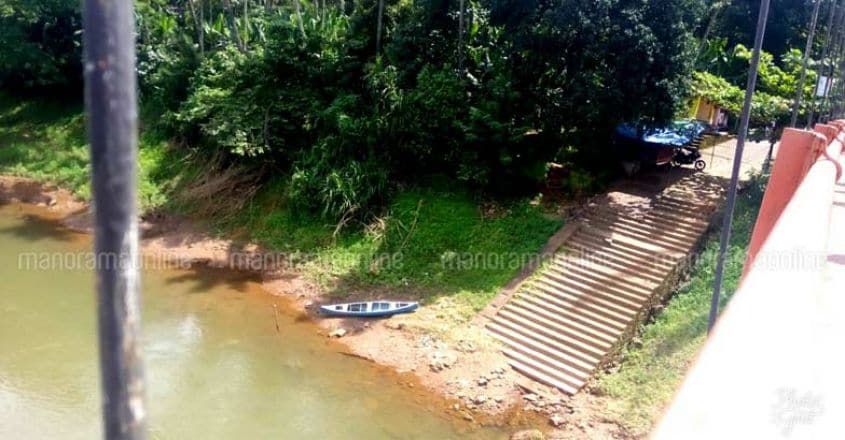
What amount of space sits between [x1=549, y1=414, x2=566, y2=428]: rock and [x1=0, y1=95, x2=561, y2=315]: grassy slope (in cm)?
265

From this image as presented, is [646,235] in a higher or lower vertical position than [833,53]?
lower

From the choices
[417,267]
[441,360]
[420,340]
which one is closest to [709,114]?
[417,267]

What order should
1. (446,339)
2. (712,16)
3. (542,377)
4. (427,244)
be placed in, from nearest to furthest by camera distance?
1. (542,377)
2. (446,339)
3. (427,244)
4. (712,16)

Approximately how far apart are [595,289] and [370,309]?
4.15 metres

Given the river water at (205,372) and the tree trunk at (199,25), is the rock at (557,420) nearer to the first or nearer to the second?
the river water at (205,372)

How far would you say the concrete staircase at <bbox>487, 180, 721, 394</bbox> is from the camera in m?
10.9

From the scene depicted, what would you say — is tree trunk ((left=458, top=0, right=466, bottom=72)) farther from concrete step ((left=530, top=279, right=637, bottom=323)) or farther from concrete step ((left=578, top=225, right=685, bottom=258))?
concrete step ((left=530, top=279, right=637, bottom=323))

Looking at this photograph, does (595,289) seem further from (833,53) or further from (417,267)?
(833,53)

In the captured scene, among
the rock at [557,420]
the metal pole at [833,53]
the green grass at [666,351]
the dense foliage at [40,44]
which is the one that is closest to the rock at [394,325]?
the rock at [557,420]

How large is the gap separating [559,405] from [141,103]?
609 inches

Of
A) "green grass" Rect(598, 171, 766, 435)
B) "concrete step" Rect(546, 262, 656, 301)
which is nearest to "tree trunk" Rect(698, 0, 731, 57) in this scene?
"green grass" Rect(598, 171, 766, 435)

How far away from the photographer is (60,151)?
61.7 ft

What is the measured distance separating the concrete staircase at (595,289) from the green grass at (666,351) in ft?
1.32

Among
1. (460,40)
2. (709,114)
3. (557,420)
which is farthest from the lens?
(709,114)
